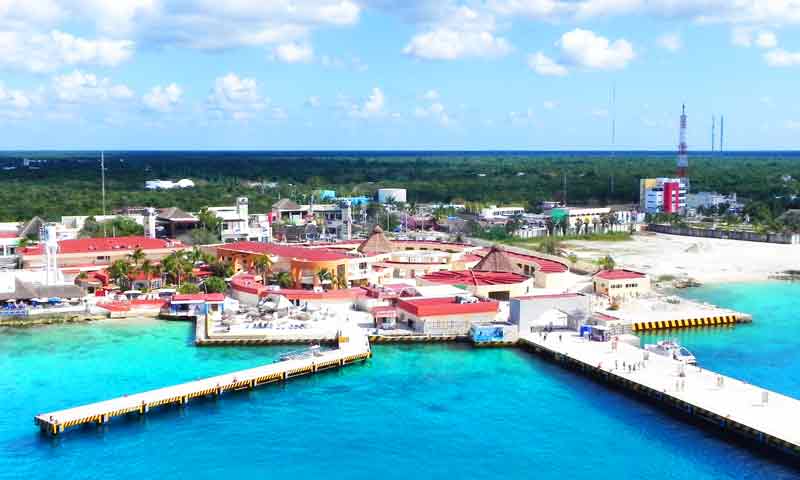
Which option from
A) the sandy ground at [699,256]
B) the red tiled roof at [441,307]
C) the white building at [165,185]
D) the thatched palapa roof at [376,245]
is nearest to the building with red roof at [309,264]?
the thatched palapa roof at [376,245]

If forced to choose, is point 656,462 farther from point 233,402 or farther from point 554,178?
point 554,178

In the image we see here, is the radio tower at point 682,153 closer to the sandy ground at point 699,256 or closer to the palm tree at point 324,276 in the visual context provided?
the sandy ground at point 699,256

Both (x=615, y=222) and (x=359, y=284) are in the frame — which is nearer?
(x=359, y=284)

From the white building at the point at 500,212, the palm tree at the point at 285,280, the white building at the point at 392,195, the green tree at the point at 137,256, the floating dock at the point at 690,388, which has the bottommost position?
the floating dock at the point at 690,388

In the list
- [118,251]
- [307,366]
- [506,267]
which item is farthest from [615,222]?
[307,366]

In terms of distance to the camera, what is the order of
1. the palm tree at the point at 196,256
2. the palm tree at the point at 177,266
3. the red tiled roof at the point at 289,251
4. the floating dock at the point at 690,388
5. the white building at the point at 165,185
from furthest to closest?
1. the white building at the point at 165,185
2. the palm tree at the point at 196,256
3. the red tiled roof at the point at 289,251
4. the palm tree at the point at 177,266
5. the floating dock at the point at 690,388

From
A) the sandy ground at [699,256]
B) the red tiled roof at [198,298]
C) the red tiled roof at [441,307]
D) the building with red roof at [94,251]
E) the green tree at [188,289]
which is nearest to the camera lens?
the red tiled roof at [441,307]

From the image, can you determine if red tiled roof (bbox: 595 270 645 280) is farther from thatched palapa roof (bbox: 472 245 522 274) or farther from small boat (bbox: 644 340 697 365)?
small boat (bbox: 644 340 697 365)

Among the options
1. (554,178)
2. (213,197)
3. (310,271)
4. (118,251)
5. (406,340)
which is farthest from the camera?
(554,178)
